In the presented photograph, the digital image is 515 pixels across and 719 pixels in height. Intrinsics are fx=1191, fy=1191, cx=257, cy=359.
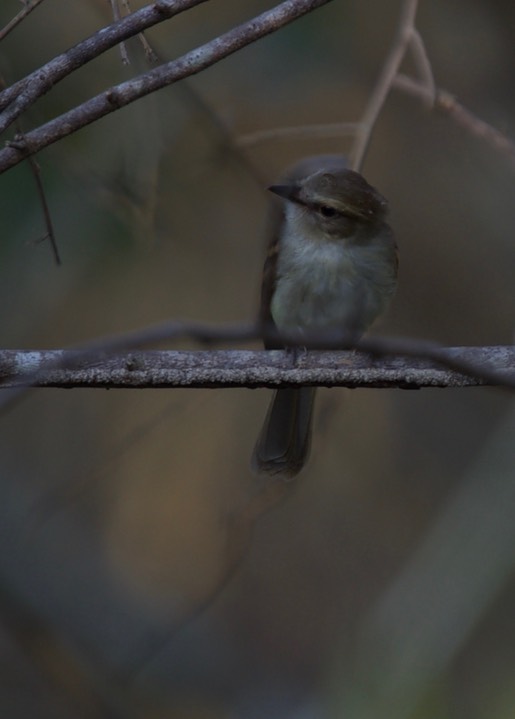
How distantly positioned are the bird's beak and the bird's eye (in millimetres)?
90

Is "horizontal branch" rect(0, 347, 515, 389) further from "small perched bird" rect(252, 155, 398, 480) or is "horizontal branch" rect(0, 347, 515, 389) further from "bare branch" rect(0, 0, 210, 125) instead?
"small perched bird" rect(252, 155, 398, 480)

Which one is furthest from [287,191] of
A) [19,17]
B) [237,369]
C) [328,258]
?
[19,17]

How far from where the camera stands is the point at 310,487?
5793mm

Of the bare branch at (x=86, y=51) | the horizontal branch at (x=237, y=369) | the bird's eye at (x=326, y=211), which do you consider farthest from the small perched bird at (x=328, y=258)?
the bare branch at (x=86, y=51)

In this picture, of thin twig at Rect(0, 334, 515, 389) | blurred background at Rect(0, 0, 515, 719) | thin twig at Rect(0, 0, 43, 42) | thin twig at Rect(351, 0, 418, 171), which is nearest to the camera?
thin twig at Rect(0, 0, 43, 42)

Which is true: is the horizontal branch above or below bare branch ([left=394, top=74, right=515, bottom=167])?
below

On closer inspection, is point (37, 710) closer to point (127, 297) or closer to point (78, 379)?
point (127, 297)

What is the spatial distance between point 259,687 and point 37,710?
986 millimetres

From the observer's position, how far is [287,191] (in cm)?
388

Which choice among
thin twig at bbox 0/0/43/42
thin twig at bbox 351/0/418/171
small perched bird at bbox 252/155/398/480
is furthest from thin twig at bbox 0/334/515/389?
thin twig at bbox 351/0/418/171

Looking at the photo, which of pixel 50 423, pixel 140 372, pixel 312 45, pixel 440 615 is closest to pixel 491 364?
pixel 440 615

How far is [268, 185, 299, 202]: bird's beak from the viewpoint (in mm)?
3839

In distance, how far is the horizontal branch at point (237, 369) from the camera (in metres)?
2.69

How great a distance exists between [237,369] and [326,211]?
125cm
